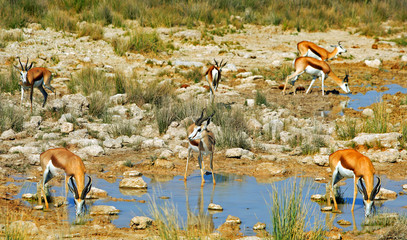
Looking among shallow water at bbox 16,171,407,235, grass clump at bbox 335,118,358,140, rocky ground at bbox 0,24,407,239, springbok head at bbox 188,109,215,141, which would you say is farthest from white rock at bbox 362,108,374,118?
springbok head at bbox 188,109,215,141

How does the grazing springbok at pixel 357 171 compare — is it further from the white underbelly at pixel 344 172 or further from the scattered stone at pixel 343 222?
the scattered stone at pixel 343 222

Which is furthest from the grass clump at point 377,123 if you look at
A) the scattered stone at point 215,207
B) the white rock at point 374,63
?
the white rock at point 374,63

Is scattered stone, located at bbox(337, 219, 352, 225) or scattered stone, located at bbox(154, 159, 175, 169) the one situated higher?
scattered stone, located at bbox(337, 219, 352, 225)

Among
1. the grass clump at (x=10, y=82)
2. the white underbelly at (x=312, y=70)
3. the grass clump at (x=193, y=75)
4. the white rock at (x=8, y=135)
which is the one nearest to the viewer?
the white rock at (x=8, y=135)

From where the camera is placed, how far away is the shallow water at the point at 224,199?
731 centimetres

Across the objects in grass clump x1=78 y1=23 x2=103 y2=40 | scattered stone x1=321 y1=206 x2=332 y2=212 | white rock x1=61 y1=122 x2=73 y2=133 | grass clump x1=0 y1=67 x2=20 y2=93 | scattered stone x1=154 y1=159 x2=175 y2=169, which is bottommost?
grass clump x1=0 y1=67 x2=20 y2=93

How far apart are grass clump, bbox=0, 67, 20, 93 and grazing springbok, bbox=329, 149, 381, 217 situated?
10.5 meters

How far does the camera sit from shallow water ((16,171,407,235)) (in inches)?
288

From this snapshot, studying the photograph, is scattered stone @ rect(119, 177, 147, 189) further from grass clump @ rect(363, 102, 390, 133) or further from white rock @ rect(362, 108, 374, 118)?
white rock @ rect(362, 108, 374, 118)

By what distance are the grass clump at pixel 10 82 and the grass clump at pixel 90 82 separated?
4.75ft

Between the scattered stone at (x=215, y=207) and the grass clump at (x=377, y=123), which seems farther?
the grass clump at (x=377, y=123)

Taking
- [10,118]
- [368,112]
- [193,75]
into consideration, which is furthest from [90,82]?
[368,112]

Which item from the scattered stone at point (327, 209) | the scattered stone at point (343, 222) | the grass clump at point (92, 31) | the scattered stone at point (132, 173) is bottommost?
the scattered stone at point (132, 173)

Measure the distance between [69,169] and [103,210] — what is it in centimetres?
68
